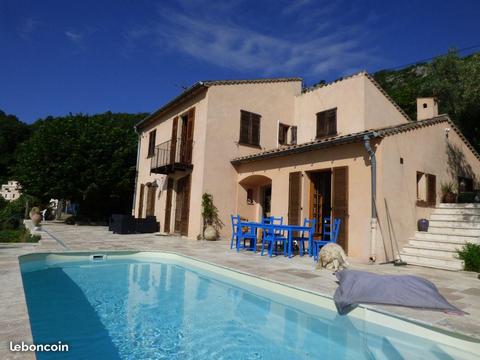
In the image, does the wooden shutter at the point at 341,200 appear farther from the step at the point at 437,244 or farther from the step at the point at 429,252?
the step at the point at 437,244

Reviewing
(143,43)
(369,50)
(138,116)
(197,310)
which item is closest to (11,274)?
(197,310)

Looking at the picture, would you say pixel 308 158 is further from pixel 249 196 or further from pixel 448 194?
pixel 448 194

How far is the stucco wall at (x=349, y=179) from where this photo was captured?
7883 millimetres

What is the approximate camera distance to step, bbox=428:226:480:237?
802 centimetres

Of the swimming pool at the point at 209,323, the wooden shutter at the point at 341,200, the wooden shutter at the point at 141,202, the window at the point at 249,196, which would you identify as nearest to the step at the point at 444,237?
the wooden shutter at the point at 341,200

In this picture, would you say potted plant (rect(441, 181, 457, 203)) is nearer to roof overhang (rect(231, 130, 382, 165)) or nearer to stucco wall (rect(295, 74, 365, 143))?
stucco wall (rect(295, 74, 365, 143))

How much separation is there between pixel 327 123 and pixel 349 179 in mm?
4781

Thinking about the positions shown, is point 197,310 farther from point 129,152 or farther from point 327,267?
point 129,152

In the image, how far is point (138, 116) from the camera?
31.0 metres

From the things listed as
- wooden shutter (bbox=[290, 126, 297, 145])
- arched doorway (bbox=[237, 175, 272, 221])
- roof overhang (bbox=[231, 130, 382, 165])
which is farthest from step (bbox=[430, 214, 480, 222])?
wooden shutter (bbox=[290, 126, 297, 145])

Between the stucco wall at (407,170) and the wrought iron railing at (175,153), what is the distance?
734 cm

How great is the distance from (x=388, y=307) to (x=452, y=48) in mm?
15950

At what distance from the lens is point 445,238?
26.9 ft

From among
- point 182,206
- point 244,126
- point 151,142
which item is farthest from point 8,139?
point 244,126
